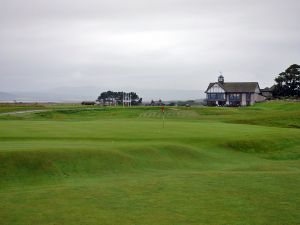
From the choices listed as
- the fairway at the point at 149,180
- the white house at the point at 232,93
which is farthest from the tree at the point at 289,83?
the fairway at the point at 149,180

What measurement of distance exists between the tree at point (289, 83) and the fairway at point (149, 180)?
103 m

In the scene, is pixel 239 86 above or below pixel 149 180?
above

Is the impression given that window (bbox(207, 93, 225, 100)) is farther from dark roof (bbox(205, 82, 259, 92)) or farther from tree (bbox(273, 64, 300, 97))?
tree (bbox(273, 64, 300, 97))

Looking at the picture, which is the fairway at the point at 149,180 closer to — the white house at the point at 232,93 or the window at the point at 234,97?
the white house at the point at 232,93

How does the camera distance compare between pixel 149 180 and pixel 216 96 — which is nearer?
pixel 149 180

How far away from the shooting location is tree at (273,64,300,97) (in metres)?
136

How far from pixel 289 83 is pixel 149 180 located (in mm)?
127102

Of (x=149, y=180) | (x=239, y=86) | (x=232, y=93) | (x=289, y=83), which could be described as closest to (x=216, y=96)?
(x=232, y=93)

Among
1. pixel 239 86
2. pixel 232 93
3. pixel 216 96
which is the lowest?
pixel 216 96

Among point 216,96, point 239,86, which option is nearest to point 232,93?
point 239,86

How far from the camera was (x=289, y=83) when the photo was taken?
138m

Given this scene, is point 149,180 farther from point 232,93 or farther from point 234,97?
point 234,97

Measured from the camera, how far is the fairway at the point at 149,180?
47.0ft

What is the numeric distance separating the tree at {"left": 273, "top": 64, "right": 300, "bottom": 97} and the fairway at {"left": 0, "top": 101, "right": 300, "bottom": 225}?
103m
